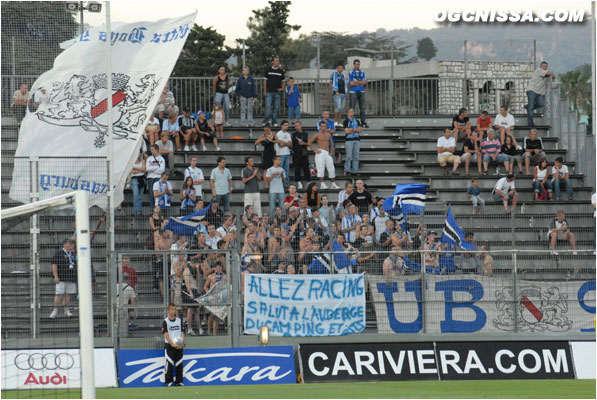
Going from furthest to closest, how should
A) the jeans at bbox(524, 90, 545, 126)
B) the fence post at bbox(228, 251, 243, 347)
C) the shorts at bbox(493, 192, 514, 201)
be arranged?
1. the jeans at bbox(524, 90, 545, 126)
2. the shorts at bbox(493, 192, 514, 201)
3. the fence post at bbox(228, 251, 243, 347)

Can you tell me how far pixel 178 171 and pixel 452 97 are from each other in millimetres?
11078

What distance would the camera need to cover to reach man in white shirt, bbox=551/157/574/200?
2503 cm

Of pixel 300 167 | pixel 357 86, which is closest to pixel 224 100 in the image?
pixel 300 167

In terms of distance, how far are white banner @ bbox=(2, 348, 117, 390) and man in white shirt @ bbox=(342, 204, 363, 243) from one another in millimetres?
6189

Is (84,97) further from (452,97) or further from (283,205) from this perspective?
(452,97)

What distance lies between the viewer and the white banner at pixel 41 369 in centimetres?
1565

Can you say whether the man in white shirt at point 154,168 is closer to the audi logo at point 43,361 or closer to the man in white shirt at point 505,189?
the audi logo at point 43,361

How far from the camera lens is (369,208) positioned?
2066 centimetres

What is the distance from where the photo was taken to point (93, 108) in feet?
61.2

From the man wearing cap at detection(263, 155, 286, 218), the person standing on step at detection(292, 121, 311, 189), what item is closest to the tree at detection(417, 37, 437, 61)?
the person standing on step at detection(292, 121, 311, 189)

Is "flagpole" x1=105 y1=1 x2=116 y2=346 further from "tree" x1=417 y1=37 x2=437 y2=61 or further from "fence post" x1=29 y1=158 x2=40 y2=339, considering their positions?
"tree" x1=417 y1=37 x2=437 y2=61

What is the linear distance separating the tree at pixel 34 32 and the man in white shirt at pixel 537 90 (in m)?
Result: 15.7

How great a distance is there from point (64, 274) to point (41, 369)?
211cm

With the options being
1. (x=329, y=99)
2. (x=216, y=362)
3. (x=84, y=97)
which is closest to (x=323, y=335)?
(x=216, y=362)
